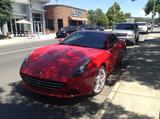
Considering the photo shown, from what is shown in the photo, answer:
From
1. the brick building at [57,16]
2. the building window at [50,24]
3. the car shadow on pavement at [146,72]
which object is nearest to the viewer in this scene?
the car shadow on pavement at [146,72]

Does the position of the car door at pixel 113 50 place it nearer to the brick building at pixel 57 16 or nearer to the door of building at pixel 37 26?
the door of building at pixel 37 26

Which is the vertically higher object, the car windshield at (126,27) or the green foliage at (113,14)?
the green foliage at (113,14)

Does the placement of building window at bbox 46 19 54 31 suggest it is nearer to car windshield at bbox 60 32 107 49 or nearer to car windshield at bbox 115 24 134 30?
car windshield at bbox 115 24 134 30

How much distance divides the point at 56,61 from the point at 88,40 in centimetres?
193

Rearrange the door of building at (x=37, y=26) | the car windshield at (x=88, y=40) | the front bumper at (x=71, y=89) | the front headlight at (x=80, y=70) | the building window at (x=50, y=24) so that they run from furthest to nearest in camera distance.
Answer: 1. the building window at (x=50, y=24)
2. the door of building at (x=37, y=26)
3. the car windshield at (x=88, y=40)
4. the front headlight at (x=80, y=70)
5. the front bumper at (x=71, y=89)

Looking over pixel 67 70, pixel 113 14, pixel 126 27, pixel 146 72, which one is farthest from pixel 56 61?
pixel 113 14

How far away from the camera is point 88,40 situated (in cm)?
727

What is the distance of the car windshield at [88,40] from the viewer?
7.05m

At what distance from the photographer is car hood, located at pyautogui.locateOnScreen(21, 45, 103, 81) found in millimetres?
5238

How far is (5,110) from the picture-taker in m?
5.05

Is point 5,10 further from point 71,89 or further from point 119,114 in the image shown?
point 119,114

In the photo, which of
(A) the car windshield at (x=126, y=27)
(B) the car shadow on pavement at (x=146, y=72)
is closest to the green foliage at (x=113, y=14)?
(A) the car windshield at (x=126, y=27)

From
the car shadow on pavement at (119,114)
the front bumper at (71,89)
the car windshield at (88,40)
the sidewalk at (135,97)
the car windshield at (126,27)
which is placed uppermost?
the car windshield at (126,27)

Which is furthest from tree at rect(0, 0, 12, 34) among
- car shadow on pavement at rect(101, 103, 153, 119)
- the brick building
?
car shadow on pavement at rect(101, 103, 153, 119)
